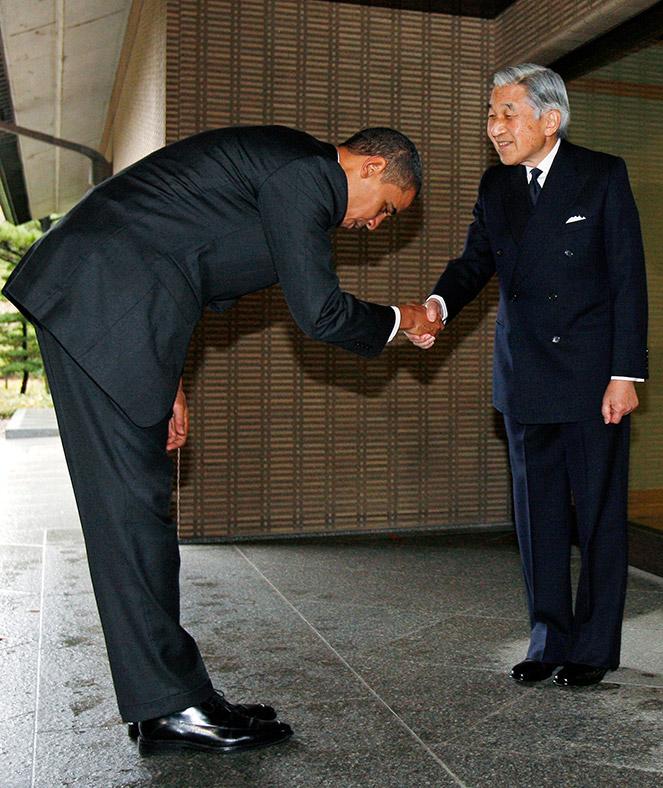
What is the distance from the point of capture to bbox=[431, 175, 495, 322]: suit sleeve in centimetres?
292

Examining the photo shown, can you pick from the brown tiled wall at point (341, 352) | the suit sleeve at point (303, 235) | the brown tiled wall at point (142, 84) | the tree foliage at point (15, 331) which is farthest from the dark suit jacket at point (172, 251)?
the tree foliage at point (15, 331)

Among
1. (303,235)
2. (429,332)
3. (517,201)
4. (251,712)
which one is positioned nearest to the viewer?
(303,235)

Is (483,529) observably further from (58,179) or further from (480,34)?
(58,179)

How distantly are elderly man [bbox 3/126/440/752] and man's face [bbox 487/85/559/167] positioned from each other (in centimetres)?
51

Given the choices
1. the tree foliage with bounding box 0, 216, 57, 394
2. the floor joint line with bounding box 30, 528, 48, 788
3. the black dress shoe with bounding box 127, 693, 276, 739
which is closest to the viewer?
the floor joint line with bounding box 30, 528, 48, 788

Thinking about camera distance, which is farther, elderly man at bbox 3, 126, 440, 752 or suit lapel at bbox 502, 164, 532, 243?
suit lapel at bbox 502, 164, 532, 243

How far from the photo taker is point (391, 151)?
7.27 ft

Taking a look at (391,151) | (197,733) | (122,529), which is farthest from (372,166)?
Result: (197,733)

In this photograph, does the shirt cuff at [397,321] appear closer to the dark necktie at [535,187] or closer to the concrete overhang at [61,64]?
the dark necktie at [535,187]

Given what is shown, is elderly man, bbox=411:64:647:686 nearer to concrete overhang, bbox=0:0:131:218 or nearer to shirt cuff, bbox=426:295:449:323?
shirt cuff, bbox=426:295:449:323

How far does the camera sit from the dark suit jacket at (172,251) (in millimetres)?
2102

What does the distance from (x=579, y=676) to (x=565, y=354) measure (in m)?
0.85

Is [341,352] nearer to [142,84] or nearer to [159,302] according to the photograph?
[142,84]

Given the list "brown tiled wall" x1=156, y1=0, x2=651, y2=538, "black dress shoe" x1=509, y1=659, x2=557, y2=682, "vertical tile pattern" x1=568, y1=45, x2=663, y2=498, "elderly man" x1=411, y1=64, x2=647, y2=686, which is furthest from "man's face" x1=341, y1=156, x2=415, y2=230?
"brown tiled wall" x1=156, y1=0, x2=651, y2=538
